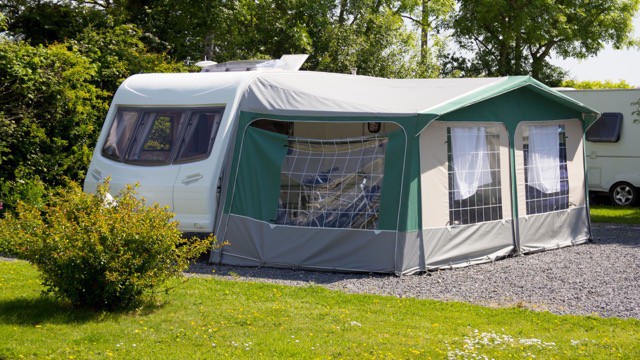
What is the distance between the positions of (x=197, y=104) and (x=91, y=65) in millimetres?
3627

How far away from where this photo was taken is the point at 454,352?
6.88m

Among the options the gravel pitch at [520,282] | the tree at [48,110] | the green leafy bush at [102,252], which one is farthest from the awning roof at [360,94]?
the tree at [48,110]

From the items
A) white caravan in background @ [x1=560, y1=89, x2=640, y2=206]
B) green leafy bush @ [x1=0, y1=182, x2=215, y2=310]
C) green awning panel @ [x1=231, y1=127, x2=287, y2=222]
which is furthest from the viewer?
white caravan in background @ [x1=560, y1=89, x2=640, y2=206]

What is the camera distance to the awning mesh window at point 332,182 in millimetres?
10641

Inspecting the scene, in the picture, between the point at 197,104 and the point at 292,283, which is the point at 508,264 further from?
the point at 197,104

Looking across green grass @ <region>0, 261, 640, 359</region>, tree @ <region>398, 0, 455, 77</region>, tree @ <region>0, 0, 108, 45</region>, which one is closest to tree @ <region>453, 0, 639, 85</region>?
tree @ <region>398, 0, 455, 77</region>

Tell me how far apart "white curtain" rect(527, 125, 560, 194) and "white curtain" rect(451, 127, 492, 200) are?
116cm

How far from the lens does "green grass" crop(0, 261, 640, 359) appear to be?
6.84 metres

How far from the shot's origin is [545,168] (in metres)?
12.9

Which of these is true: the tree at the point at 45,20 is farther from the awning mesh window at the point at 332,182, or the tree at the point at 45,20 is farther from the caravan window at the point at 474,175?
the caravan window at the point at 474,175

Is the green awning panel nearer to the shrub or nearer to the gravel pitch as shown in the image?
the gravel pitch

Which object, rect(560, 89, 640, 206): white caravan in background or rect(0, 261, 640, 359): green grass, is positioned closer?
rect(0, 261, 640, 359): green grass

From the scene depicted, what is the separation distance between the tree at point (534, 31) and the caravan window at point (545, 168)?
15.4m

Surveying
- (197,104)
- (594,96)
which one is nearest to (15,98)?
(197,104)
